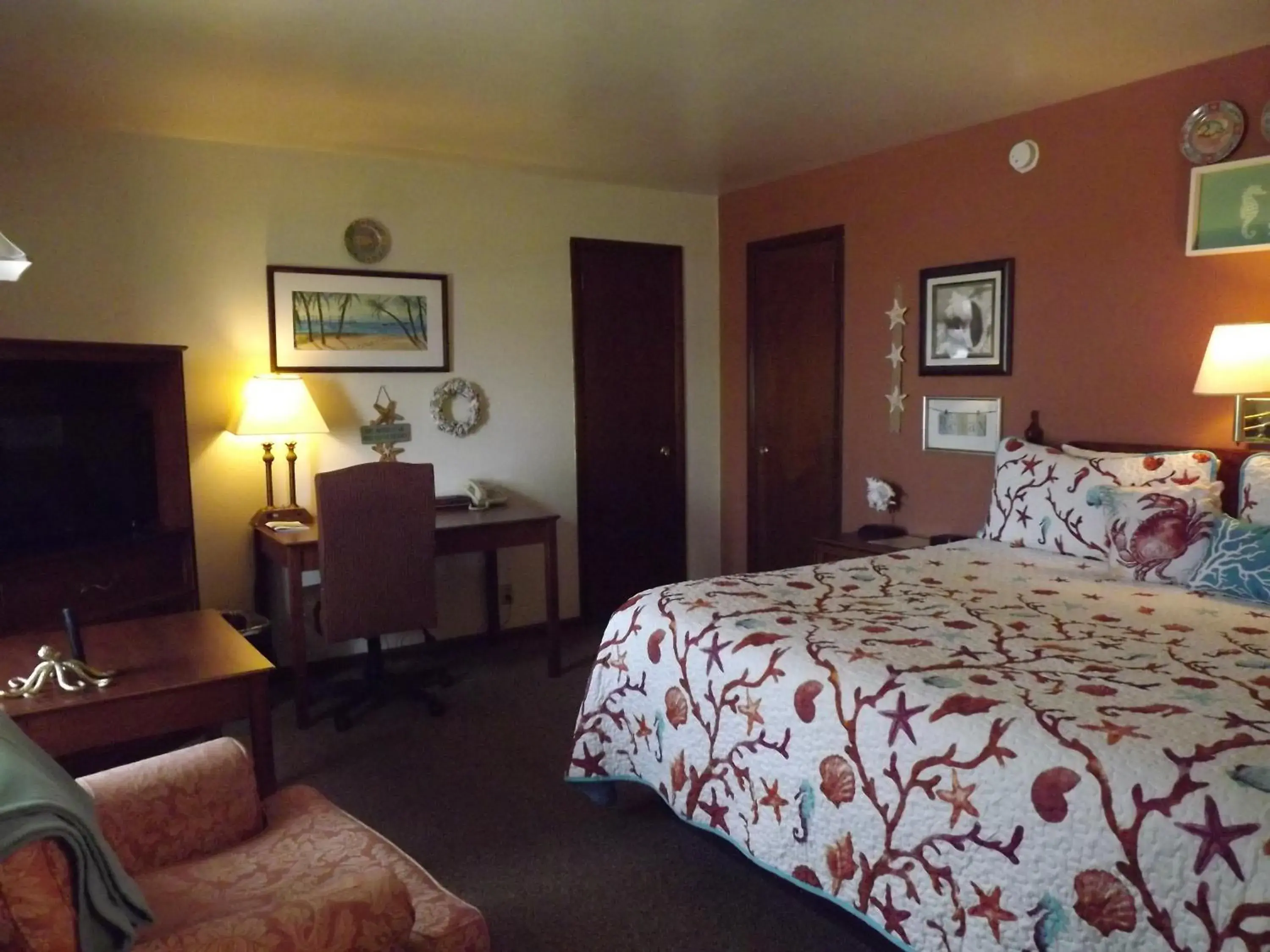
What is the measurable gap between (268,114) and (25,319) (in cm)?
121

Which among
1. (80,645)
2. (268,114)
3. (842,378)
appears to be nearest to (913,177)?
(842,378)

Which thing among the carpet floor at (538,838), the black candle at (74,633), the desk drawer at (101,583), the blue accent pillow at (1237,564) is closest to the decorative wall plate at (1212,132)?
the blue accent pillow at (1237,564)

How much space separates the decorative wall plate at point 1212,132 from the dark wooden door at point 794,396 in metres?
1.59

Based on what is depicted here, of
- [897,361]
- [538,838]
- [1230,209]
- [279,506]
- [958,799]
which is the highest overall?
[1230,209]

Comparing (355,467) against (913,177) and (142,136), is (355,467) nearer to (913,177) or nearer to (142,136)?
(142,136)

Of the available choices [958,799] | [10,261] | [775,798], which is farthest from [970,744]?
[10,261]

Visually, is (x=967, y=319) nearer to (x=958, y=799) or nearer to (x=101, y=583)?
(x=958, y=799)

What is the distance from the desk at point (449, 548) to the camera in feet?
11.4

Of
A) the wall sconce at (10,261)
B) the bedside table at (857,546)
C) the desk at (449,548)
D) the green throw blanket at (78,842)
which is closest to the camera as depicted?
the green throw blanket at (78,842)

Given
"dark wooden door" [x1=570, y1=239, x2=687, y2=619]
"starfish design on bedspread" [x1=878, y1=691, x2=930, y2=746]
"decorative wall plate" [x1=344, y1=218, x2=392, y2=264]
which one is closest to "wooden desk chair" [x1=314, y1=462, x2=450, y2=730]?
"decorative wall plate" [x1=344, y1=218, x2=392, y2=264]

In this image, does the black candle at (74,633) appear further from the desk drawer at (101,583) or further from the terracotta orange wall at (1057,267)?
the terracotta orange wall at (1057,267)

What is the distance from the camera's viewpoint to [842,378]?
4430 mm

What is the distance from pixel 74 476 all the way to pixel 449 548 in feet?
4.58

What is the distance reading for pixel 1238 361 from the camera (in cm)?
275
